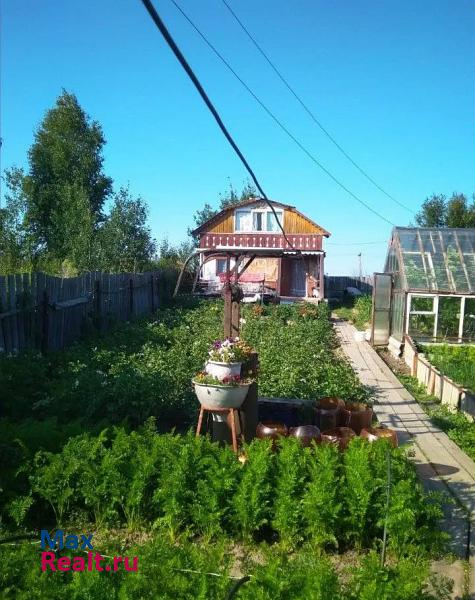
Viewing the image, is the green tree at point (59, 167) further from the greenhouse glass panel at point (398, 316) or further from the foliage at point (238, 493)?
the foliage at point (238, 493)

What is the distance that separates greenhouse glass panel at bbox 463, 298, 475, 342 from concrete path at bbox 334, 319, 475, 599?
4.10 metres

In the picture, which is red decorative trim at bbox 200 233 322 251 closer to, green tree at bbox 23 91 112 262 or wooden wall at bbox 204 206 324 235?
wooden wall at bbox 204 206 324 235

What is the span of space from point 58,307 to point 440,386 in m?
7.57

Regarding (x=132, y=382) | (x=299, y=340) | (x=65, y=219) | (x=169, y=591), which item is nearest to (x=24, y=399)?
(x=132, y=382)

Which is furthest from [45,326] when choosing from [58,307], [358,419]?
[358,419]

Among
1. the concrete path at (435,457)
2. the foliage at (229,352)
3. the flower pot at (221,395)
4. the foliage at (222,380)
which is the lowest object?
the concrete path at (435,457)

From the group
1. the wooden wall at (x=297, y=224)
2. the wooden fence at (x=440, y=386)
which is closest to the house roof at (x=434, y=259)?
the wooden fence at (x=440, y=386)

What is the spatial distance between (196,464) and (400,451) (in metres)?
1.67

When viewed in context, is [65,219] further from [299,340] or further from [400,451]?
[400,451]

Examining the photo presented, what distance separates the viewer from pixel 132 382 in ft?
20.7

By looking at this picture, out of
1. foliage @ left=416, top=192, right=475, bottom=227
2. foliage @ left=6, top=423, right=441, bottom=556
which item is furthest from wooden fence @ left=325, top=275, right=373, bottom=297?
foliage @ left=6, top=423, right=441, bottom=556

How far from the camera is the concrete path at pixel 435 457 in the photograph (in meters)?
3.99

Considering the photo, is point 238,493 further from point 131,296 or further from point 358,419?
point 131,296

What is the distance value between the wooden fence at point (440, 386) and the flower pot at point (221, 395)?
4.73 m
